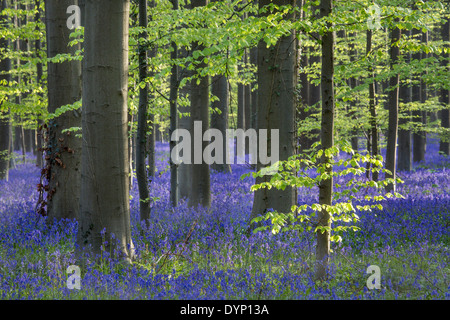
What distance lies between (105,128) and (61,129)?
360 cm

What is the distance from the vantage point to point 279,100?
697cm

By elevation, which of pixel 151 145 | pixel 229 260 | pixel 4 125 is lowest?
pixel 229 260

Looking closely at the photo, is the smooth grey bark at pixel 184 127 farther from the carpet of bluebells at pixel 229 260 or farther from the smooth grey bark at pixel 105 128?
the smooth grey bark at pixel 105 128

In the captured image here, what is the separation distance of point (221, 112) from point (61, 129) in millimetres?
4953

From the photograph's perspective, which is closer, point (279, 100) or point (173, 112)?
point (279, 100)

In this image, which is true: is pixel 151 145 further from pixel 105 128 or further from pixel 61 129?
pixel 105 128

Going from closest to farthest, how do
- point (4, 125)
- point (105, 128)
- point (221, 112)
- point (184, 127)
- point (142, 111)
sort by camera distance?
point (105, 128) → point (142, 111) → point (184, 127) → point (221, 112) → point (4, 125)

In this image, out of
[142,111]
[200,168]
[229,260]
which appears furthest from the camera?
[200,168]

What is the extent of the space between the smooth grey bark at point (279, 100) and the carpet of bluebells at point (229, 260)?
27.1 inches

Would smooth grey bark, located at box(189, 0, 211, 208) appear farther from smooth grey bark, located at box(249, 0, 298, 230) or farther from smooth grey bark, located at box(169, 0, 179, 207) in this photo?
smooth grey bark, located at box(249, 0, 298, 230)

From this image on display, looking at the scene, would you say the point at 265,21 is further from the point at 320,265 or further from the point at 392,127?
the point at 392,127

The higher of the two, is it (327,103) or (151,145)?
(327,103)

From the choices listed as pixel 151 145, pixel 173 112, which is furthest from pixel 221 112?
pixel 173 112
